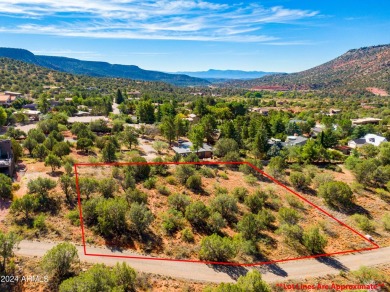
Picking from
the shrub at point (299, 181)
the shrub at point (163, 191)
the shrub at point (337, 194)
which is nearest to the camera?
the shrub at point (163, 191)

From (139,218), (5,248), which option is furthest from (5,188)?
(139,218)

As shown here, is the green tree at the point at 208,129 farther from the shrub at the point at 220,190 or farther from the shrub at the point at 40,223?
the shrub at the point at 40,223

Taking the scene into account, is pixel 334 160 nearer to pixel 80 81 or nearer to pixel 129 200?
pixel 129 200

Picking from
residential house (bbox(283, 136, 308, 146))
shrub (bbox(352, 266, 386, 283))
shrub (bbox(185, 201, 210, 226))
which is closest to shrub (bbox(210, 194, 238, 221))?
shrub (bbox(185, 201, 210, 226))

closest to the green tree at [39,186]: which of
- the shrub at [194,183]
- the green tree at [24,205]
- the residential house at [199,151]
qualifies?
the green tree at [24,205]

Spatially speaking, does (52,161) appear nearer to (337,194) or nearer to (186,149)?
(186,149)

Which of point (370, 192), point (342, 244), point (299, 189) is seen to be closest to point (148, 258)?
point (342, 244)

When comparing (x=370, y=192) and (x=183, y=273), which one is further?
(x=370, y=192)

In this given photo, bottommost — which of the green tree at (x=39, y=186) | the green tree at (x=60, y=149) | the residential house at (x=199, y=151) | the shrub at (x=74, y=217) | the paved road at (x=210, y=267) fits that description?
the paved road at (x=210, y=267)
